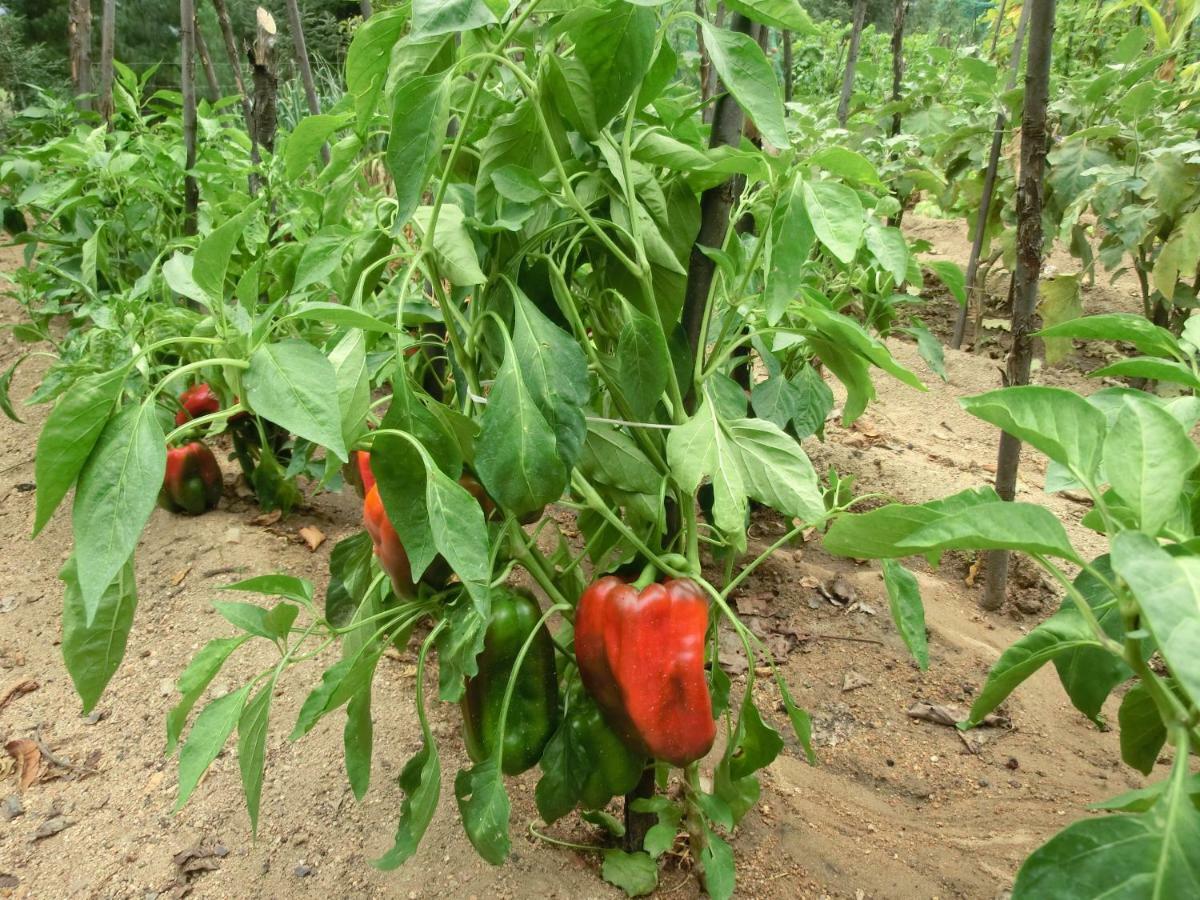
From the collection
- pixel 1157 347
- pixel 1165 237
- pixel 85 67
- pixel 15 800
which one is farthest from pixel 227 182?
pixel 1165 237

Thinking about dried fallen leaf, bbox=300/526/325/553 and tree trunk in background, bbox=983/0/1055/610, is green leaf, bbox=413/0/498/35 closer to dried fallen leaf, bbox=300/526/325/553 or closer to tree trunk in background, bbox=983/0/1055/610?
tree trunk in background, bbox=983/0/1055/610

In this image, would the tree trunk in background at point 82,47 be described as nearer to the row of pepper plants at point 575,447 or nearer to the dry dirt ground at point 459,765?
the dry dirt ground at point 459,765

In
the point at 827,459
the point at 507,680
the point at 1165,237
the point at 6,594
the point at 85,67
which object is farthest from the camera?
the point at 85,67

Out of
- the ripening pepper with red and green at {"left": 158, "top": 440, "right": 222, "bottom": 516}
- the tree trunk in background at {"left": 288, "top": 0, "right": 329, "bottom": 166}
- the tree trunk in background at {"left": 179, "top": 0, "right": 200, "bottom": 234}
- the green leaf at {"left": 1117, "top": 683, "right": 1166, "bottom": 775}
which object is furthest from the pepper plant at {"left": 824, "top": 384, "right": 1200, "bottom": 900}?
the tree trunk in background at {"left": 288, "top": 0, "right": 329, "bottom": 166}

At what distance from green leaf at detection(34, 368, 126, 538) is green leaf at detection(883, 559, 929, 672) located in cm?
83

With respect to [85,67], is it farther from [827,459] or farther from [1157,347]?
[1157,347]

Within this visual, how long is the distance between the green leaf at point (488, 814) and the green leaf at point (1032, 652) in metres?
0.52

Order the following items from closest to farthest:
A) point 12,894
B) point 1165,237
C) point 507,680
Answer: point 507,680 → point 12,894 → point 1165,237

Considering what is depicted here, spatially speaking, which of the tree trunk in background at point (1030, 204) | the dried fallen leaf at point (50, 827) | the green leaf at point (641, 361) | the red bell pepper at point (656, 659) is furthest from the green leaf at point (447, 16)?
the dried fallen leaf at point (50, 827)

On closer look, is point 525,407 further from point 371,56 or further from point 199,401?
point 199,401

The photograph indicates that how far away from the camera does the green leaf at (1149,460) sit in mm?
640

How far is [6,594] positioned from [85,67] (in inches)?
113

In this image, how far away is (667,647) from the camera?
999 mm

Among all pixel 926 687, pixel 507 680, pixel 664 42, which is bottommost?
pixel 926 687
